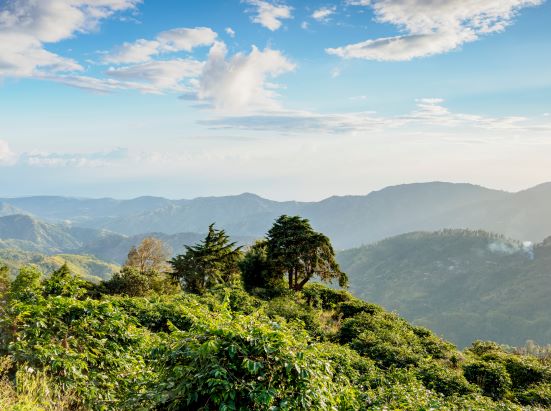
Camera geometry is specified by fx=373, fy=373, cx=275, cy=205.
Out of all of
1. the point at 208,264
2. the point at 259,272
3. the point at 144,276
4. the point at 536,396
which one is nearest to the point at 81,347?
the point at 536,396

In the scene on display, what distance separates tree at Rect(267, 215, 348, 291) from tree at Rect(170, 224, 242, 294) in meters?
8.29

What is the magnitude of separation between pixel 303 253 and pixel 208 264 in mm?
14494

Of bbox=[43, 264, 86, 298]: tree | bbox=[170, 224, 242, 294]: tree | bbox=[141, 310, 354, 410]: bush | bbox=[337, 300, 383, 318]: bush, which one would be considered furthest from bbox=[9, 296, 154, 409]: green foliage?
bbox=[170, 224, 242, 294]: tree

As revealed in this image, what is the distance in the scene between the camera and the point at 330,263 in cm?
4212

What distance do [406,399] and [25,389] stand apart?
33.2 feet

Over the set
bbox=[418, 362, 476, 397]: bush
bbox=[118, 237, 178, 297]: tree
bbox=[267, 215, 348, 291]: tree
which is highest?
bbox=[267, 215, 348, 291]: tree

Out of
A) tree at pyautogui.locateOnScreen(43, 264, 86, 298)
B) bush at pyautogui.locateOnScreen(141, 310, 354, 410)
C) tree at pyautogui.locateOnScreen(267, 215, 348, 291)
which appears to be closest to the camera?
bush at pyautogui.locateOnScreen(141, 310, 354, 410)

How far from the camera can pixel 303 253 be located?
41312mm

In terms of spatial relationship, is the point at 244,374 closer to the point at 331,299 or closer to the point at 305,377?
the point at 305,377

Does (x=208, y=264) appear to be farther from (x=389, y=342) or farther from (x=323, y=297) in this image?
(x=389, y=342)

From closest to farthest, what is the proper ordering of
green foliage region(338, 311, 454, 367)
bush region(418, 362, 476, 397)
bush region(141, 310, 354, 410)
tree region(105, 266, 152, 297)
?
bush region(141, 310, 354, 410), bush region(418, 362, 476, 397), green foliage region(338, 311, 454, 367), tree region(105, 266, 152, 297)

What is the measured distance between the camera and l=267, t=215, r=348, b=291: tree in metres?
41.3

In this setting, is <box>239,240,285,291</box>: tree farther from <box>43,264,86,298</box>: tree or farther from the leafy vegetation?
<box>43,264,86,298</box>: tree

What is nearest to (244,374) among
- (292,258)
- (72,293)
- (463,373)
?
(72,293)
